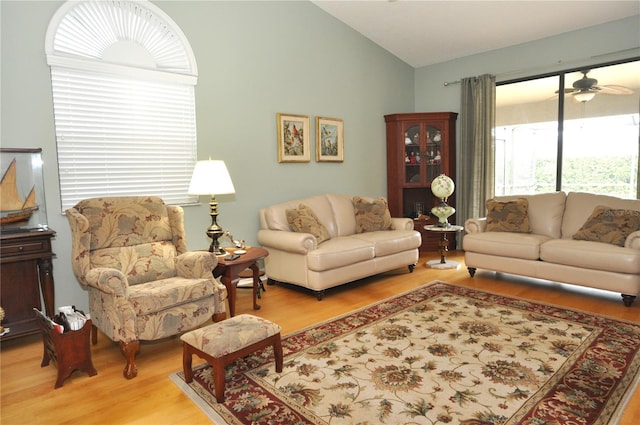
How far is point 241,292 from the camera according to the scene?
4270 mm

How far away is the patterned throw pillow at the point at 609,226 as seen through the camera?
373cm

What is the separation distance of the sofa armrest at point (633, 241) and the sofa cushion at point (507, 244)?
708mm

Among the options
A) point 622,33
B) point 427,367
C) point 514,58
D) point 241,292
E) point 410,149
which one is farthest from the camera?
point 410,149

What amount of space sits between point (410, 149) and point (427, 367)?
4148 millimetres

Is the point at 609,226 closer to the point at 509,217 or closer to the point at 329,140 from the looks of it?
the point at 509,217

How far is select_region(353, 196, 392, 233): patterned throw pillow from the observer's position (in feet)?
16.1

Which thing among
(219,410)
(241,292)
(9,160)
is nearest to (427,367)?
(219,410)

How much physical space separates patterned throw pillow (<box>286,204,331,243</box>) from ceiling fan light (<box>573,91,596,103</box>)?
3.69 m

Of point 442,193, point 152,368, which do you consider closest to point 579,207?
point 442,193

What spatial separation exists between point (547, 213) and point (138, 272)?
4205 mm

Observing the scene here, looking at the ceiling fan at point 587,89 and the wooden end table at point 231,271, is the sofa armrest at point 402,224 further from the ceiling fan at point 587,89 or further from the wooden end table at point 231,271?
the ceiling fan at point 587,89

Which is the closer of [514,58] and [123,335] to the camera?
[123,335]

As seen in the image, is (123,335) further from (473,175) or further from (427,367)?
(473,175)

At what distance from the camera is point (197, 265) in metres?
3.01
